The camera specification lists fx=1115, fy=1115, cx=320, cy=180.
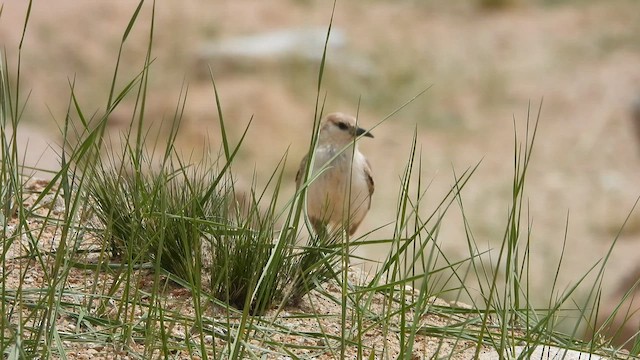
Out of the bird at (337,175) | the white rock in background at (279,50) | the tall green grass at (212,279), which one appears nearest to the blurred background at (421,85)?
the white rock in background at (279,50)

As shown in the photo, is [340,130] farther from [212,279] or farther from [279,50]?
[279,50]

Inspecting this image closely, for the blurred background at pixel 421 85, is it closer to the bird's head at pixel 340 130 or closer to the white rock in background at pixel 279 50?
the white rock in background at pixel 279 50

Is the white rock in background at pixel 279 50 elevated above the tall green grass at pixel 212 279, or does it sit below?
above

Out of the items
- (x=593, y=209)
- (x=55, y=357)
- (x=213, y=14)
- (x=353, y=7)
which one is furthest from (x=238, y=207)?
(x=353, y=7)

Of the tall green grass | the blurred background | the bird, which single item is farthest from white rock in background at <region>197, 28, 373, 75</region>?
the tall green grass

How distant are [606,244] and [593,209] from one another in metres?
0.83

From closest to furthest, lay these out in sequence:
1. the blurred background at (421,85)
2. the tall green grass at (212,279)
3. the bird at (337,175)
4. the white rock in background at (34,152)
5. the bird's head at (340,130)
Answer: the tall green grass at (212,279) < the white rock in background at (34,152) < the bird at (337,175) < the bird's head at (340,130) < the blurred background at (421,85)

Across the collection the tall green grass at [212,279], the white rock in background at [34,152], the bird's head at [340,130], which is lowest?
the tall green grass at [212,279]

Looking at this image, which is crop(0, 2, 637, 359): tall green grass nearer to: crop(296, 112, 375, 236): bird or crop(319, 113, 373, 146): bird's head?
crop(296, 112, 375, 236): bird

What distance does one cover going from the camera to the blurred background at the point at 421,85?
549 inches

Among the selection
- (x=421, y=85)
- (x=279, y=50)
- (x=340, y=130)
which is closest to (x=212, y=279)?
(x=340, y=130)

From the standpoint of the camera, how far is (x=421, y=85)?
17.0 meters

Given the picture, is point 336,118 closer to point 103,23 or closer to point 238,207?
point 238,207

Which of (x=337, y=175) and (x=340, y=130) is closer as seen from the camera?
(x=337, y=175)
